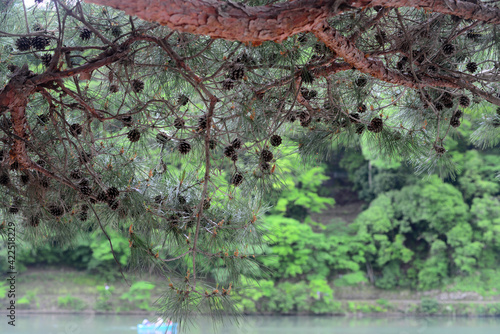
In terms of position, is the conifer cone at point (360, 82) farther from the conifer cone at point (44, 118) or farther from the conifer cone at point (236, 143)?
the conifer cone at point (44, 118)

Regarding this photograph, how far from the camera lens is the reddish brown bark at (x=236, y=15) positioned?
2.53 ft

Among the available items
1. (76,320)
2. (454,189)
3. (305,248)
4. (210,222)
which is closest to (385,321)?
(305,248)

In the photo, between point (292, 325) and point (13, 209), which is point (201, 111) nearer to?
point (13, 209)

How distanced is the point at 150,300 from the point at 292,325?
2353 millimetres

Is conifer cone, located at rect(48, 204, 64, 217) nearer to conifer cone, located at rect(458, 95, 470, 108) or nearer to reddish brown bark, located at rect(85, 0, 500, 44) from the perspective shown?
reddish brown bark, located at rect(85, 0, 500, 44)

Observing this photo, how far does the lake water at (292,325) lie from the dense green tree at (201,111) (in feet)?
15.2

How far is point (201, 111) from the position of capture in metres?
1.49

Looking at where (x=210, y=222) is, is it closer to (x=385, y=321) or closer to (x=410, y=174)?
(x=385, y=321)

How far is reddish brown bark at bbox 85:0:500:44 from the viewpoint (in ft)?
2.53

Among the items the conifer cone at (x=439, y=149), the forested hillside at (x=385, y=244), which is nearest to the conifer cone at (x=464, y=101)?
the conifer cone at (x=439, y=149)

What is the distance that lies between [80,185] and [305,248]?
6.77 meters

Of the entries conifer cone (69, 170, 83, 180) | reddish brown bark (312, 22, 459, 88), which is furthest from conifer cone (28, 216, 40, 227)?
reddish brown bark (312, 22, 459, 88)

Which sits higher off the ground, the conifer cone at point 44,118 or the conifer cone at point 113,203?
the conifer cone at point 44,118

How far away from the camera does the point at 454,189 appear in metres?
7.73
